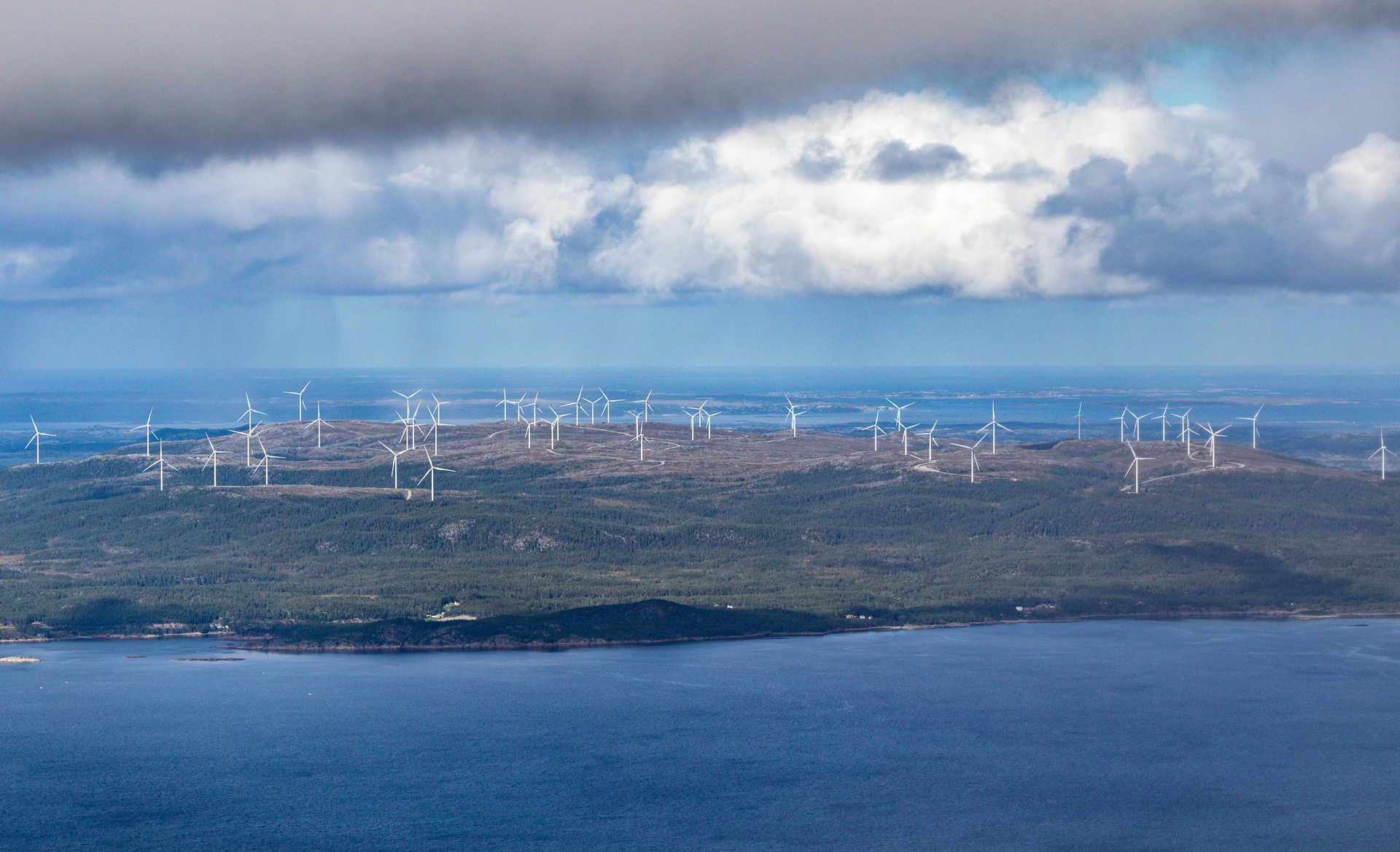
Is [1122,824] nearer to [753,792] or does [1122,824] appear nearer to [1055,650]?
[753,792]

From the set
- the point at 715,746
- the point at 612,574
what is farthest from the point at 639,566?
the point at 715,746

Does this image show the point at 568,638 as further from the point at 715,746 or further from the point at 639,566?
the point at 715,746

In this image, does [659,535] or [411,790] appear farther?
[659,535]

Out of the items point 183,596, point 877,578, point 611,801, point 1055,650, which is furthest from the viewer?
point 877,578

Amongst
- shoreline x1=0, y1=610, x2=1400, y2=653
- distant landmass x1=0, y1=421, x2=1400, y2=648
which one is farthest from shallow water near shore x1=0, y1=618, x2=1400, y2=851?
distant landmass x1=0, y1=421, x2=1400, y2=648

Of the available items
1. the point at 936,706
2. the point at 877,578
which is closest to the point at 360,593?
the point at 877,578

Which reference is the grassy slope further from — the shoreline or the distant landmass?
the shoreline

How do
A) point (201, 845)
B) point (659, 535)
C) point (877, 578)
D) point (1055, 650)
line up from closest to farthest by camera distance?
point (201, 845)
point (1055, 650)
point (877, 578)
point (659, 535)
